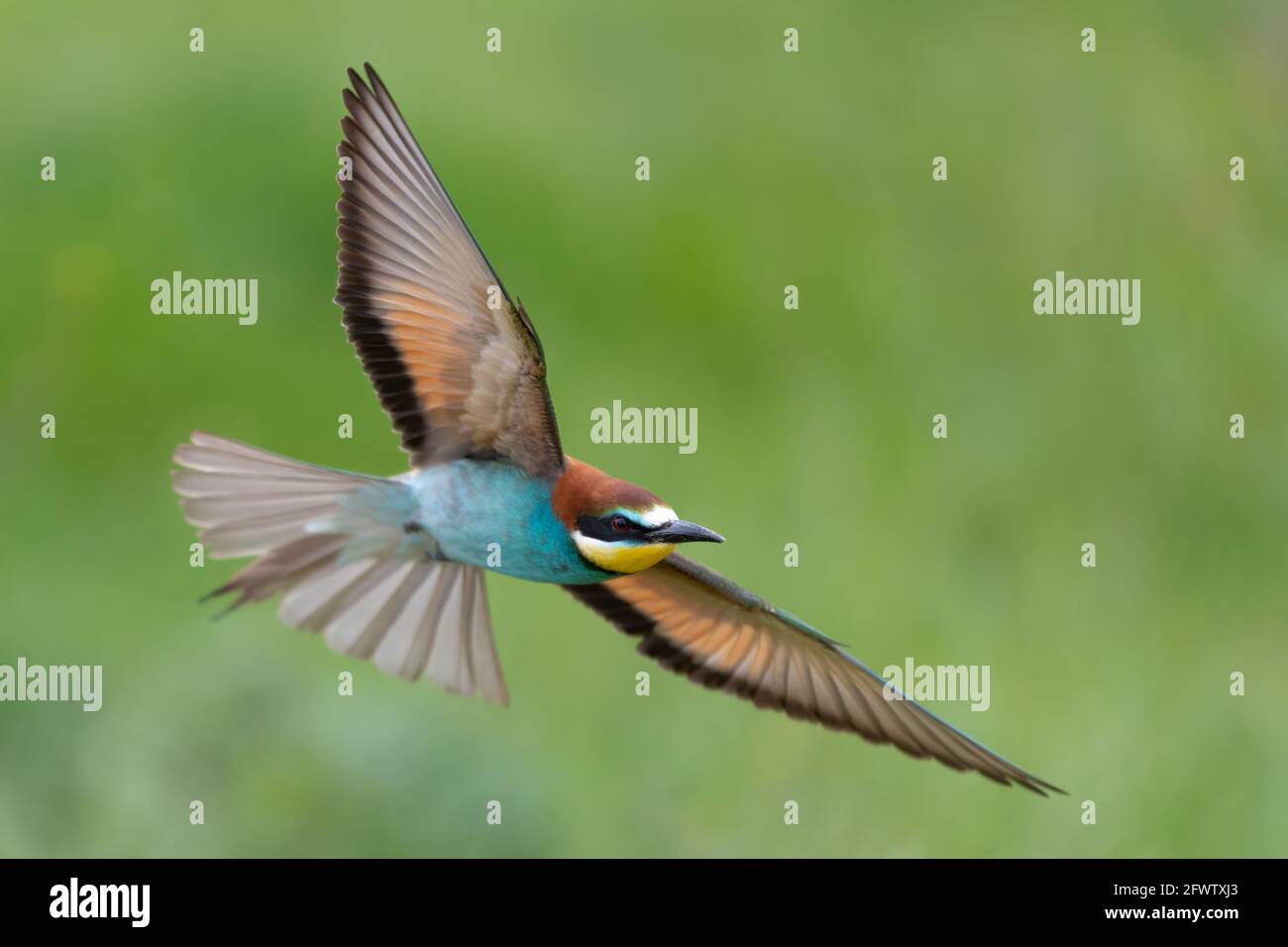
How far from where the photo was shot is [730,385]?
843cm

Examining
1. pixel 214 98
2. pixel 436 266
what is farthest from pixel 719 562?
pixel 436 266

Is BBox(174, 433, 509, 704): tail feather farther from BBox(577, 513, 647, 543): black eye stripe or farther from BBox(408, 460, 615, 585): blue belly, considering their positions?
BBox(577, 513, 647, 543): black eye stripe

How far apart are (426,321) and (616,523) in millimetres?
585

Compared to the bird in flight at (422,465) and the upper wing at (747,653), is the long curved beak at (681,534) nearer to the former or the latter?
the bird in flight at (422,465)

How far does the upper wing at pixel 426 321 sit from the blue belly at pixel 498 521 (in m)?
0.04

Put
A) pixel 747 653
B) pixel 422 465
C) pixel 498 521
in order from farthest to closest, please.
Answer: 1. pixel 747 653
2. pixel 422 465
3. pixel 498 521

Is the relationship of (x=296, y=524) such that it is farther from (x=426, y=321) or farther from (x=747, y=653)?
(x=747, y=653)

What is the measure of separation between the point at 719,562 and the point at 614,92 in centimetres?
255

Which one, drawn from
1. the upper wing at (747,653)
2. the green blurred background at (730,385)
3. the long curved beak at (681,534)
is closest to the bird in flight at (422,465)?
the long curved beak at (681,534)

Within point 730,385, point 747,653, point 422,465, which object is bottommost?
point 747,653

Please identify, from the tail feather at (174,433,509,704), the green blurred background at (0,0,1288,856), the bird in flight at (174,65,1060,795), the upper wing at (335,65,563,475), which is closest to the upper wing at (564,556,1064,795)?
the bird in flight at (174,65,1060,795)

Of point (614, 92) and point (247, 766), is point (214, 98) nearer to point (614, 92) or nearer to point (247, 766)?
point (614, 92)

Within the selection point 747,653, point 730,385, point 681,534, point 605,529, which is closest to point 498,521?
point 605,529

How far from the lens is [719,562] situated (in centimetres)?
731
